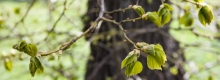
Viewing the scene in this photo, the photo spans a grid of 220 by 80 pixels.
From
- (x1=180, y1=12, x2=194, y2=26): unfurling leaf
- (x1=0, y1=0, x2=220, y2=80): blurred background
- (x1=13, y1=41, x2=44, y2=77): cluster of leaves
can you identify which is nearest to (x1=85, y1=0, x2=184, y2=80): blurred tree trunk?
(x1=0, y1=0, x2=220, y2=80): blurred background

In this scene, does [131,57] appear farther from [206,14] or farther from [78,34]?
[78,34]

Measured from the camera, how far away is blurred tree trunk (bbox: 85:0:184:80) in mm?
2164

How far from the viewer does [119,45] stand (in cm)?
214

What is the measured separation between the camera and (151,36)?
2.36m

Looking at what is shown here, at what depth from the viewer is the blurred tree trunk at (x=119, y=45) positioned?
7.10 feet

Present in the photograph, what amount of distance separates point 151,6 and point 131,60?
1.42 meters

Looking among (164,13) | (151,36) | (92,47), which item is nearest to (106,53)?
(92,47)

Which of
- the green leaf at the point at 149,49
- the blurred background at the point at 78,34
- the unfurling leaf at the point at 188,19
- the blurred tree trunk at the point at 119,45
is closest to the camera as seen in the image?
the green leaf at the point at 149,49

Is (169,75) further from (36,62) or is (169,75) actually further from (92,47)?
(36,62)

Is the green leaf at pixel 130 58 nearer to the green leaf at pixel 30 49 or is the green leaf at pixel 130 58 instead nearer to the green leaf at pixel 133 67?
the green leaf at pixel 133 67

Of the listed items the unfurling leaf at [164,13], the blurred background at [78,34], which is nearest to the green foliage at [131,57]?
the unfurling leaf at [164,13]

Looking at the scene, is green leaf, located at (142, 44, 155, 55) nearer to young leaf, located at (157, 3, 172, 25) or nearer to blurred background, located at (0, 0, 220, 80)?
young leaf, located at (157, 3, 172, 25)

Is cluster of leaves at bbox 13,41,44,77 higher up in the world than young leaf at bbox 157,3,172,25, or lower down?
lower down

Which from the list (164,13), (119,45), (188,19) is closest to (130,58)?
(164,13)
